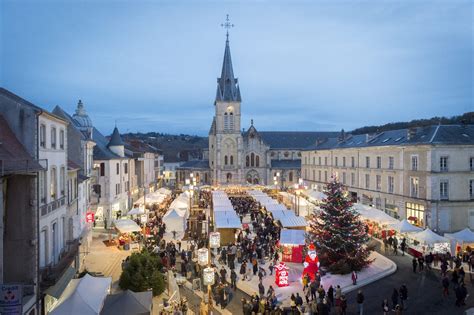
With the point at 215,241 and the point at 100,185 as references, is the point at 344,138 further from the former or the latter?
the point at 215,241

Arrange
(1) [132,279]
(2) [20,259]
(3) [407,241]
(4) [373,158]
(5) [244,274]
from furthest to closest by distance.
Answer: (4) [373,158] → (3) [407,241] → (5) [244,274] → (1) [132,279] → (2) [20,259]

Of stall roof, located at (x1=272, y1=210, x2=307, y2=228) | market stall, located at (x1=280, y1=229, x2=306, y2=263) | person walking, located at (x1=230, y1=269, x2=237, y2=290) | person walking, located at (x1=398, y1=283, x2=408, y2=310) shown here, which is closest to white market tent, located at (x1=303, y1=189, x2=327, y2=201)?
stall roof, located at (x1=272, y1=210, x2=307, y2=228)

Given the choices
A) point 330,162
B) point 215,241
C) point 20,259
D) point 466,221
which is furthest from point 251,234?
point 330,162

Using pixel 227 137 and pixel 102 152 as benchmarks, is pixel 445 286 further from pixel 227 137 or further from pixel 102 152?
pixel 227 137

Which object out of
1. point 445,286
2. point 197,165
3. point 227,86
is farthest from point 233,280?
point 227,86

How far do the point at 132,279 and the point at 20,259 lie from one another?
23.6 feet

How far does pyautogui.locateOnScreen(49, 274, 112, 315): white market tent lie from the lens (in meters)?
Result: 14.3

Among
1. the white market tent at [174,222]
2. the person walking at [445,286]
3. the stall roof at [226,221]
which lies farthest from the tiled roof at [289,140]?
the person walking at [445,286]

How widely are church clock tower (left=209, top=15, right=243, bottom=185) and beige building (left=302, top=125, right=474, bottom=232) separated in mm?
37965

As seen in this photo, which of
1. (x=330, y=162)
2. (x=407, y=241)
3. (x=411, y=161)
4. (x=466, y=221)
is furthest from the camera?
(x=330, y=162)

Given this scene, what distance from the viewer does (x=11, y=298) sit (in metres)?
11.1

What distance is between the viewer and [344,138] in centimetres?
6012

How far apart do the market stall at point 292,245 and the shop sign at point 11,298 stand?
57.6 ft

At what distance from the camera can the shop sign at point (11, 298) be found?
36.3 ft
